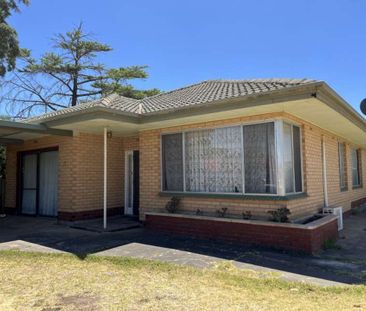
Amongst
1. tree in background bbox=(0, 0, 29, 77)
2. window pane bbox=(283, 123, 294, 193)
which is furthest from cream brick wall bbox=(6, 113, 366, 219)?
tree in background bbox=(0, 0, 29, 77)

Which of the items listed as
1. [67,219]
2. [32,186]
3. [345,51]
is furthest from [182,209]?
[345,51]

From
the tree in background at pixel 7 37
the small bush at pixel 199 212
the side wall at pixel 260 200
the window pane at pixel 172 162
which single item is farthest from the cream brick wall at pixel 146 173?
the tree in background at pixel 7 37

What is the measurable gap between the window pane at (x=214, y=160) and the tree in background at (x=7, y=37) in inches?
458

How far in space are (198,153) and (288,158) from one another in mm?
2351

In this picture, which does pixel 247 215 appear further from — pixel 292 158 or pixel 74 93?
pixel 74 93

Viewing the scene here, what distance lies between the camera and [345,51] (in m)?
12.9

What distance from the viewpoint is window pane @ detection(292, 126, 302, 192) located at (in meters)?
8.75

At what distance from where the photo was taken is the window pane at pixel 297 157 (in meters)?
8.75

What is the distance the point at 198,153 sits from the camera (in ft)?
30.6

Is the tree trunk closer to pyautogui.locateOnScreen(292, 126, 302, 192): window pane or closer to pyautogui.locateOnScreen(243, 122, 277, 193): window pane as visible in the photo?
pyautogui.locateOnScreen(243, 122, 277, 193): window pane

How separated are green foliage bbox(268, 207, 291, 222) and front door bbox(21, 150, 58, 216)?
789 centimetres

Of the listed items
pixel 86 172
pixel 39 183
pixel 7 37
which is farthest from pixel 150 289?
pixel 7 37

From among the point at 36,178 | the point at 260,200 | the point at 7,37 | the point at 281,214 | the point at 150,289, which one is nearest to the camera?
the point at 150,289

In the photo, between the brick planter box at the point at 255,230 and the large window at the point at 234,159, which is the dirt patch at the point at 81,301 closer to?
the brick planter box at the point at 255,230
